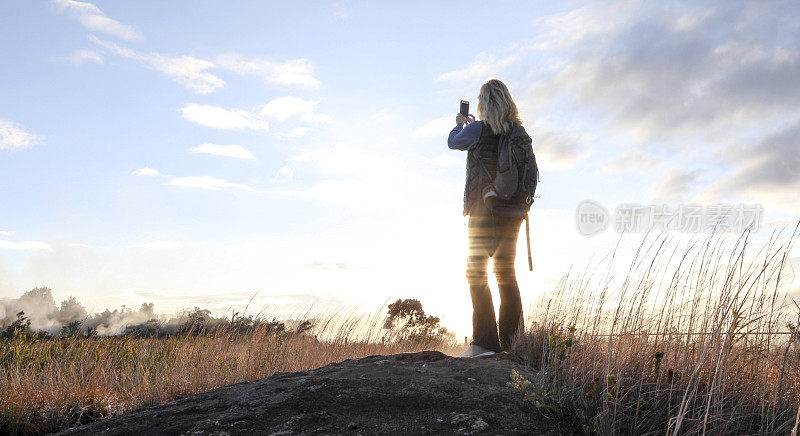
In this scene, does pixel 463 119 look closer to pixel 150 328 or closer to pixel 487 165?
pixel 487 165

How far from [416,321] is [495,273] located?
739cm

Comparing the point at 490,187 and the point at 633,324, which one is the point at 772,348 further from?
the point at 490,187

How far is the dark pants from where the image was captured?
189 inches

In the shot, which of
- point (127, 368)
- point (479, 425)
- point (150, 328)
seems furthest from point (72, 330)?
point (479, 425)

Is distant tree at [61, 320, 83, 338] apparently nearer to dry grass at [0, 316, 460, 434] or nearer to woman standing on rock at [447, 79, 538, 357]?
dry grass at [0, 316, 460, 434]

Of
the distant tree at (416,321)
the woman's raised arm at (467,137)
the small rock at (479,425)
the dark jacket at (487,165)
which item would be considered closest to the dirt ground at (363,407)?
the small rock at (479,425)

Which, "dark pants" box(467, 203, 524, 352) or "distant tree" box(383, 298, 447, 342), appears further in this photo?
"distant tree" box(383, 298, 447, 342)

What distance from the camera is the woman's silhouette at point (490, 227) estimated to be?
4812 millimetres

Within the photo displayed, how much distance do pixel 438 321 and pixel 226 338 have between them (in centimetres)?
596

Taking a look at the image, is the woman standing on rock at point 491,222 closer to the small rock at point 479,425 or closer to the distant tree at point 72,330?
the small rock at point 479,425

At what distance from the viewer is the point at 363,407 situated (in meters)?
2.99

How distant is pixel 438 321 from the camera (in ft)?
40.2

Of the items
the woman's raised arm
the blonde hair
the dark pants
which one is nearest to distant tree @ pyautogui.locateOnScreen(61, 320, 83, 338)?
the dark pants

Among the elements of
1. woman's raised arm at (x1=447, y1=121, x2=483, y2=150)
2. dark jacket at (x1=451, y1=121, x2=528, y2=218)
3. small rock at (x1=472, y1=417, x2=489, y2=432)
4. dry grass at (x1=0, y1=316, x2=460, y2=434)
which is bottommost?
dry grass at (x1=0, y1=316, x2=460, y2=434)
